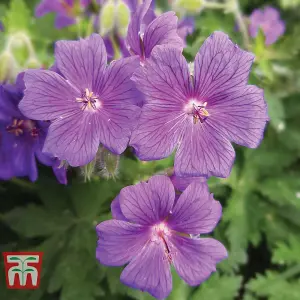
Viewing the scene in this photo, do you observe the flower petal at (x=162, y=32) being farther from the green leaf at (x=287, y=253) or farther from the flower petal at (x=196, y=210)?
the green leaf at (x=287, y=253)

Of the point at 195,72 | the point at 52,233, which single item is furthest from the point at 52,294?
the point at 195,72

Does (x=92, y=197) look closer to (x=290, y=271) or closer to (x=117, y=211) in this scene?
(x=117, y=211)

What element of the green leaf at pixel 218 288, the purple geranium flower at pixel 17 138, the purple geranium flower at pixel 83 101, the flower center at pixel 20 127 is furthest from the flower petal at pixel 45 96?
the green leaf at pixel 218 288

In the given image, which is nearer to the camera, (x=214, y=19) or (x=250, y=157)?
(x=250, y=157)

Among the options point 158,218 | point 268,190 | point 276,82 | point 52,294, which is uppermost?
point 276,82

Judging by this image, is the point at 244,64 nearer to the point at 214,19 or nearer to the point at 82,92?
the point at 82,92

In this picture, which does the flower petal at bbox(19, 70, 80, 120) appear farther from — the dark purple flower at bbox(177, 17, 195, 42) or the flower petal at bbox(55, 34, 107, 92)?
the dark purple flower at bbox(177, 17, 195, 42)

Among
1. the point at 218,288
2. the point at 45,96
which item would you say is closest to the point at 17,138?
the point at 45,96
